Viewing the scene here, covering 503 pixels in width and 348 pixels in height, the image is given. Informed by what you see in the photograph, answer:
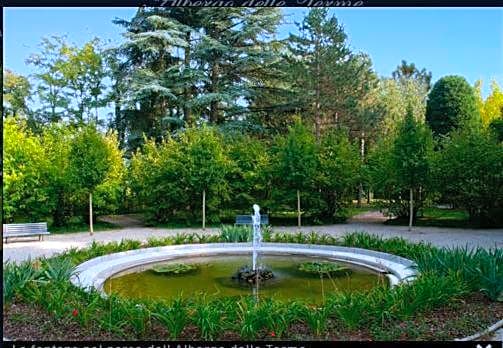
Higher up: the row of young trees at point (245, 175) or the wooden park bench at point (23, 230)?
the row of young trees at point (245, 175)

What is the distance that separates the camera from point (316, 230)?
14.7 m

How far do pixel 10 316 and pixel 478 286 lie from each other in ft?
18.1

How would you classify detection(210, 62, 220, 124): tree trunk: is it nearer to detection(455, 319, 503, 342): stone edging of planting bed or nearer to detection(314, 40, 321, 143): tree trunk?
detection(314, 40, 321, 143): tree trunk

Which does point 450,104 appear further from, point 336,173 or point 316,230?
point 316,230

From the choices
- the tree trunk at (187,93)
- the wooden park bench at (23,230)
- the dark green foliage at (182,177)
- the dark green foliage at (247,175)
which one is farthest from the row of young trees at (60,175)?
the tree trunk at (187,93)

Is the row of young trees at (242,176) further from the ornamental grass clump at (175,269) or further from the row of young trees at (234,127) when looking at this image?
the ornamental grass clump at (175,269)

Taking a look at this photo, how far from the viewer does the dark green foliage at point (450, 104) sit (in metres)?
23.8

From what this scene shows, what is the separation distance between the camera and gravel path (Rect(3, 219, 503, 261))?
36.5 feet

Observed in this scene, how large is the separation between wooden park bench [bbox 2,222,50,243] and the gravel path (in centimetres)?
23

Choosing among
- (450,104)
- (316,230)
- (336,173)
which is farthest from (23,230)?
(450,104)

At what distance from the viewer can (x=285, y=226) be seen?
1606 centimetres

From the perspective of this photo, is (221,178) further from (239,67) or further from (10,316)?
(10,316)

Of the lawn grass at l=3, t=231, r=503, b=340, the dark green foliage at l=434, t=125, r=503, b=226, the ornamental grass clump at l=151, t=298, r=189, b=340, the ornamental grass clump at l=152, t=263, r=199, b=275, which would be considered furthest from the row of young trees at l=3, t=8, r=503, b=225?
the ornamental grass clump at l=151, t=298, r=189, b=340

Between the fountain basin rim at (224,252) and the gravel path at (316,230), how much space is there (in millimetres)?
2395
